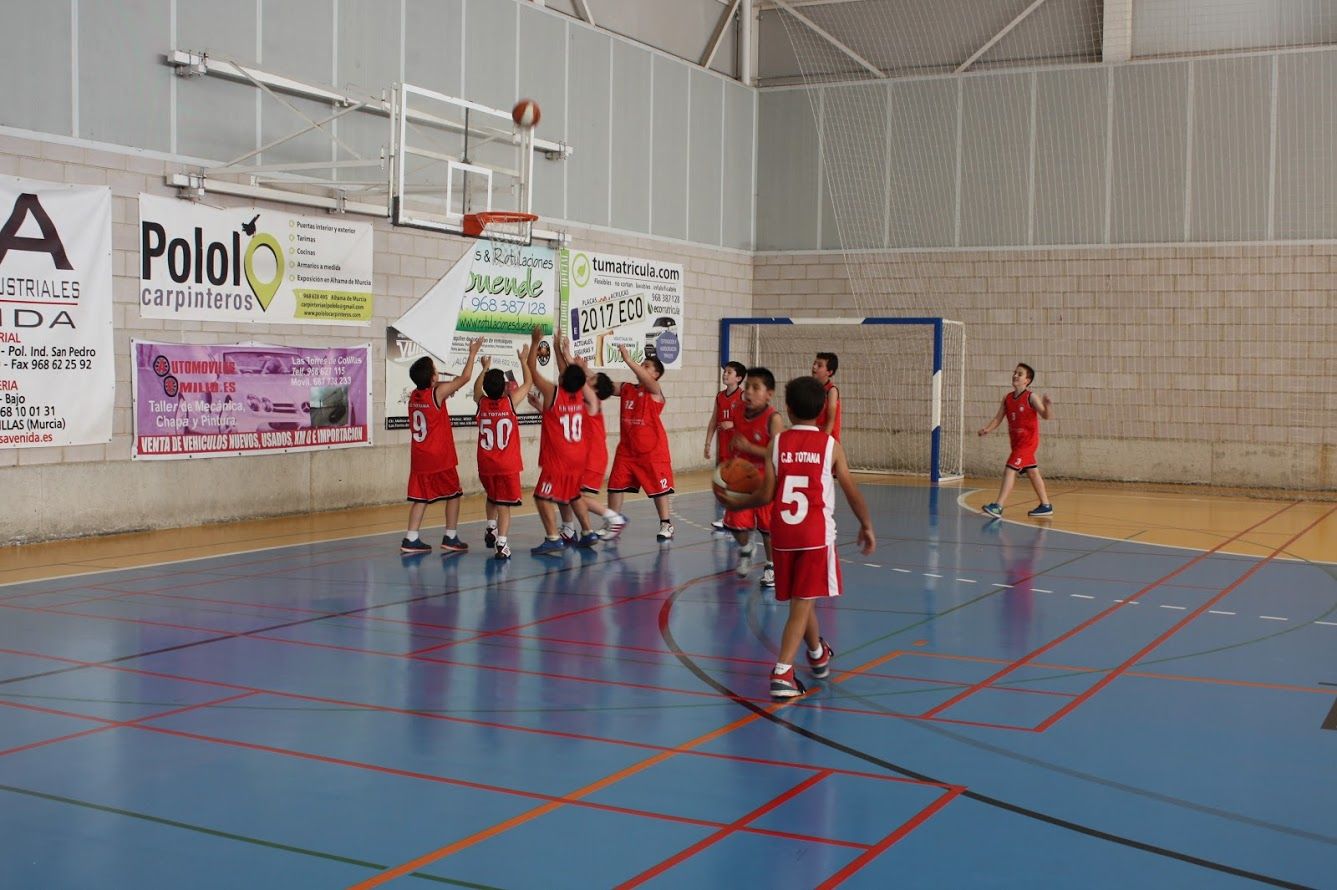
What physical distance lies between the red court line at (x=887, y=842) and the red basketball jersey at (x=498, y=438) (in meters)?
7.72

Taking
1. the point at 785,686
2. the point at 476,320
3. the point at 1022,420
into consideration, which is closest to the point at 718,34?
the point at 476,320

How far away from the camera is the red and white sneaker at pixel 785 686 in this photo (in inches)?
295

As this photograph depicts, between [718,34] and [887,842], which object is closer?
[887,842]

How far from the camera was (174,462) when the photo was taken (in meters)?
14.7

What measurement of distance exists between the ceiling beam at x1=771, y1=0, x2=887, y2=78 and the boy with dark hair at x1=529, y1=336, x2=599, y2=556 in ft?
43.7

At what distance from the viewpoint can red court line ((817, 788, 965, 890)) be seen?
189 inches

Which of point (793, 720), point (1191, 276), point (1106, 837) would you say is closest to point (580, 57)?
point (1191, 276)

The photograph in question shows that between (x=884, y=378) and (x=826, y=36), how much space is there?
257 inches

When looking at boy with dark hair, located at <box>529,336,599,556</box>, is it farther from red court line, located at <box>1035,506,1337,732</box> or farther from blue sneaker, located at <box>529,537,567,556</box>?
red court line, located at <box>1035,506,1337,732</box>

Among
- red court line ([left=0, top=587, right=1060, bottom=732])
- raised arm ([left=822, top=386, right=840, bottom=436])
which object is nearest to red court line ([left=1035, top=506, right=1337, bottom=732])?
red court line ([left=0, top=587, right=1060, bottom=732])

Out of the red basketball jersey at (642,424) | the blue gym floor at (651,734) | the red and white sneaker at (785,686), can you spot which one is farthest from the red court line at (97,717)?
the red basketball jersey at (642,424)

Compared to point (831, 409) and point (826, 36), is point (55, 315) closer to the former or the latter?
point (831, 409)

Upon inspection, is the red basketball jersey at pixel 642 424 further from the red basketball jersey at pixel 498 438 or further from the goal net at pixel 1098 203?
the goal net at pixel 1098 203

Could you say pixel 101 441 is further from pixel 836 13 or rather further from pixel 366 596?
pixel 836 13
